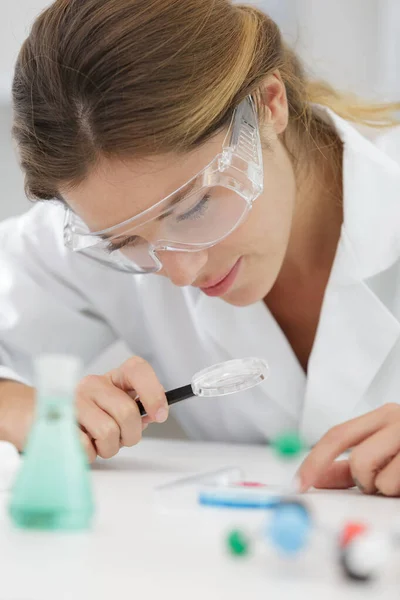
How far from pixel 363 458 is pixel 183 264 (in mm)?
377

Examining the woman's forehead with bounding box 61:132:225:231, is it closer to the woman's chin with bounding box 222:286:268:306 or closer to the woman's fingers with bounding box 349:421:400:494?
the woman's chin with bounding box 222:286:268:306

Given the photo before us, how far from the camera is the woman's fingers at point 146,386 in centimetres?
103

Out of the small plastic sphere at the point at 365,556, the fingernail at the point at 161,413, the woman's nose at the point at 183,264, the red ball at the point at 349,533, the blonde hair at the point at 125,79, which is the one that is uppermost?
the blonde hair at the point at 125,79

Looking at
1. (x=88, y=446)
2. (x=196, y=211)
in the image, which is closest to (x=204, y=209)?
(x=196, y=211)

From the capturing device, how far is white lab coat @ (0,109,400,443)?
53.1 inches

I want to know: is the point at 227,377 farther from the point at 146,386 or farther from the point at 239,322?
the point at 239,322

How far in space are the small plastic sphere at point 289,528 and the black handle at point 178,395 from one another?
52 cm

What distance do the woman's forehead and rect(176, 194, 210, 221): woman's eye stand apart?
0.04 meters

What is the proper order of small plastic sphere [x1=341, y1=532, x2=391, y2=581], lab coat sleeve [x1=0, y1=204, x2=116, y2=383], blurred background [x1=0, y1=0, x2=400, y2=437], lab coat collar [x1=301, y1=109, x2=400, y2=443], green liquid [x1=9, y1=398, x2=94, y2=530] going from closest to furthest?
small plastic sphere [x1=341, y1=532, x2=391, y2=581] → green liquid [x1=9, y1=398, x2=94, y2=530] → lab coat collar [x1=301, y1=109, x2=400, y2=443] → lab coat sleeve [x1=0, y1=204, x2=116, y2=383] → blurred background [x1=0, y1=0, x2=400, y2=437]

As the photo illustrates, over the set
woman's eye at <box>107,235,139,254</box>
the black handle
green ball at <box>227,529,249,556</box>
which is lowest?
the black handle

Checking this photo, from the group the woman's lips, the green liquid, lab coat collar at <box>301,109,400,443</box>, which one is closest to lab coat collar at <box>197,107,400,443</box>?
lab coat collar at <box>301,109,400,443</box>

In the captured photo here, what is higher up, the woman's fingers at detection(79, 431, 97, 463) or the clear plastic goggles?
the clear plastic goggles

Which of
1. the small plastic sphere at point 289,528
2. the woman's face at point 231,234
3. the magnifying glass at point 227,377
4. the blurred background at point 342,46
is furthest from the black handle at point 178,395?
the blurred background at point 342,46

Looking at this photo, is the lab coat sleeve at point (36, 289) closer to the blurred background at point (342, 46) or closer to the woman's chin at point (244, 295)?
the woman's chin at point (244, 295)
